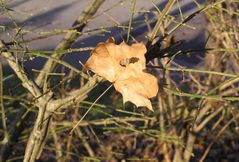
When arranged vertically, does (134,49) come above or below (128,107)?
above

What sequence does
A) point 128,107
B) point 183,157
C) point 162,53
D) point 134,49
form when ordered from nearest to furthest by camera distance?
point 134,49
point 162,53
point 183,157
point 128,107

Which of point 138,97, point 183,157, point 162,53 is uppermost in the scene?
point 162,53

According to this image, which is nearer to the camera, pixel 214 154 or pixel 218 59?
pixel 218 59

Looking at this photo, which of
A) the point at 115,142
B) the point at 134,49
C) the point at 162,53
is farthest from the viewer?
the point at 115,142

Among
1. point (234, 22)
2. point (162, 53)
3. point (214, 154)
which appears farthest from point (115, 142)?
point (162, 53)

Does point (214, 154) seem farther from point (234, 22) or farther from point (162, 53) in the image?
point (162, 53)

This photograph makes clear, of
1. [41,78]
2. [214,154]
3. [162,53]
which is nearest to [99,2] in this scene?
[41,78]

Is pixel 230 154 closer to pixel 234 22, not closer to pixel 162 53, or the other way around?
pixel 234 22
